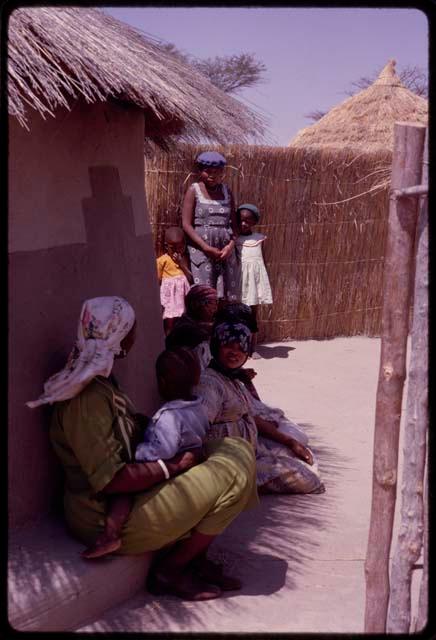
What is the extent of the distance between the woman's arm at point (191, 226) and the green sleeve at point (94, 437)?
192 inches

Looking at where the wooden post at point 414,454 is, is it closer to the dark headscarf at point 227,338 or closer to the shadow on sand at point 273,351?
the dark headscarf at point 227,338

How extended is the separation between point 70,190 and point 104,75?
0.56m

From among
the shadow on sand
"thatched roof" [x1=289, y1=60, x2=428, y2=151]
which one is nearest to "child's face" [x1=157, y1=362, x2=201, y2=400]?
the shadow on sand

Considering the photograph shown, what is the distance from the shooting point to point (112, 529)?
3.28 metres

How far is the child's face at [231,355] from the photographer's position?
4270 millimetres

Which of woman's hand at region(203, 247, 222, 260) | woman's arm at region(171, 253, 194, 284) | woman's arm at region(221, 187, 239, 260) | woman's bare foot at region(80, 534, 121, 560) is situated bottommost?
woman's bare foot at region(80, 534, 121, 560)

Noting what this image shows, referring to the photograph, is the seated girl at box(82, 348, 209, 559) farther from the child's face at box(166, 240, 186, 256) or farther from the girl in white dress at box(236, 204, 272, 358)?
the girl in white dress at box(236, 204, 272, 358)

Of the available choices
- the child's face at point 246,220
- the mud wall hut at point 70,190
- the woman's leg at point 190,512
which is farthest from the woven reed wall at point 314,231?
the woman's leg at point 190,512

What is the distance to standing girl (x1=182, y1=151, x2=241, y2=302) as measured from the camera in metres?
8.05

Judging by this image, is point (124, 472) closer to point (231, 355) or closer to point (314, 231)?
point (231, 355)

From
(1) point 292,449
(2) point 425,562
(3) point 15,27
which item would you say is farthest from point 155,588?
(3) point 15,27

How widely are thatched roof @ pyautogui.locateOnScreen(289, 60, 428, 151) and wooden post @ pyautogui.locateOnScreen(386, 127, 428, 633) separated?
9464mm

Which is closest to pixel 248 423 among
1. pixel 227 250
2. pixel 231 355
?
pixel 231 355

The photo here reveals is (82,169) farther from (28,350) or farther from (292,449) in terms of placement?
(292,449)
